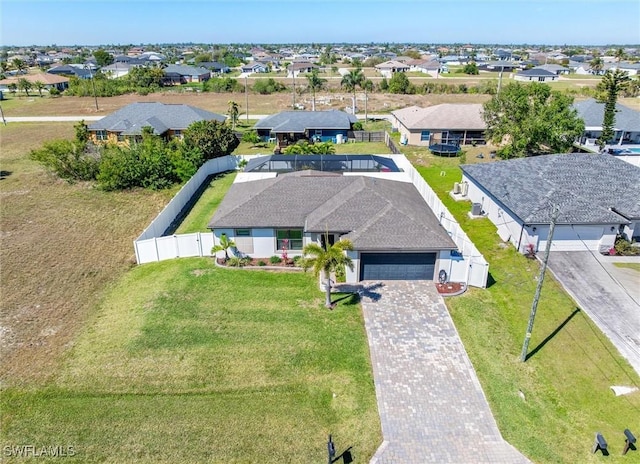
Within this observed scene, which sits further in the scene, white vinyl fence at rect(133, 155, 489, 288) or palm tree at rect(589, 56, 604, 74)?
palm tree at rect(589, 56, 604, 74)

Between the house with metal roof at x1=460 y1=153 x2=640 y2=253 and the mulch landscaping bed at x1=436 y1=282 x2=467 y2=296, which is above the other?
the house with metal roof at x1=460 y1=153 x2=640 y2=253

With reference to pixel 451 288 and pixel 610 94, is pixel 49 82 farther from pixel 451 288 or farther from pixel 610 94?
pixel 451 288

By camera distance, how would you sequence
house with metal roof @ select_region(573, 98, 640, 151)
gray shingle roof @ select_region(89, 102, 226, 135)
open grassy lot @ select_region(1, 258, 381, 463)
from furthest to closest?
1. gray shingle roof @ select_region(89, 102, 226, 135)
2. house with metal roof @ select_region(573, 98, 640, 151)
3. open grassy lot @ select_region(1, 258, 381, 463)

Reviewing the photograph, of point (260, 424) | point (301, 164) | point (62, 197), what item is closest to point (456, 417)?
point (260, 424)

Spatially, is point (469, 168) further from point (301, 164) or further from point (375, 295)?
point (375, 295)

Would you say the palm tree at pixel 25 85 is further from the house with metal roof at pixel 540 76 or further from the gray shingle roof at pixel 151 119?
the house with metal roof at pixel 540 76

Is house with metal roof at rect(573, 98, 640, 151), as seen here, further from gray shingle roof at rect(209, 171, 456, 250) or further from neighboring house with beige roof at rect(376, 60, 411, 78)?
neighboring house with beige roof at rect(376, 60, 411, 78)

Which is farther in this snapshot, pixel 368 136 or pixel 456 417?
pixel 368 136

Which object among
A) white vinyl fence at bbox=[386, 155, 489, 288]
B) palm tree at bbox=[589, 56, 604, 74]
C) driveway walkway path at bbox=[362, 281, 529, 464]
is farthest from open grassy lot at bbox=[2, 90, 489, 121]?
palm tree at bbox=[589, 56, 604, 74]
